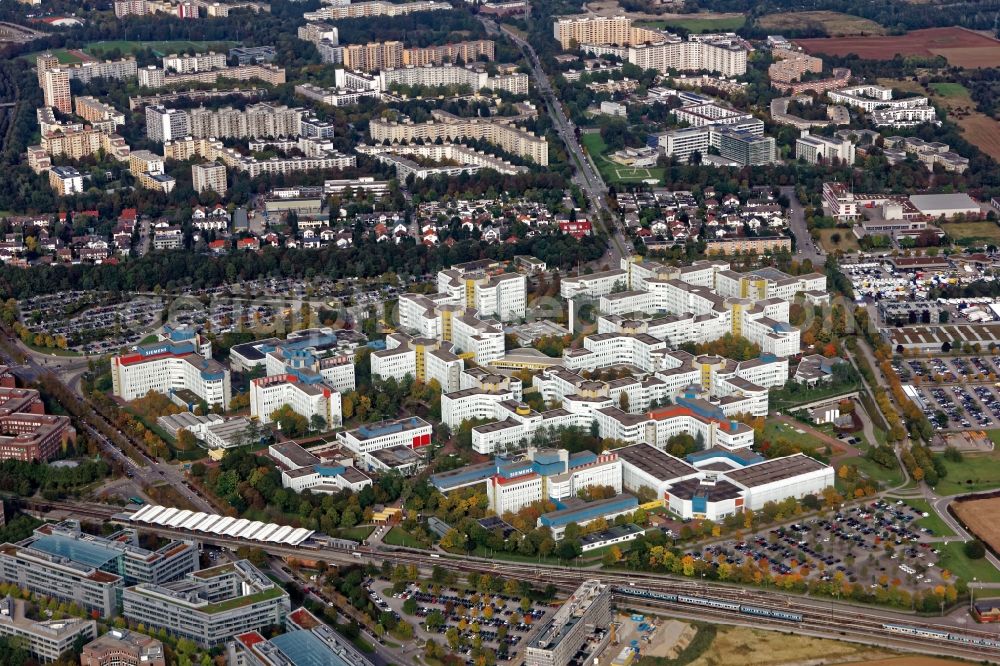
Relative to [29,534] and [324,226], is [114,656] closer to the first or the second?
[29,534]

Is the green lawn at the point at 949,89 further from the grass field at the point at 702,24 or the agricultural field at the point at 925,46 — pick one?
the grass field at the point at 702,24

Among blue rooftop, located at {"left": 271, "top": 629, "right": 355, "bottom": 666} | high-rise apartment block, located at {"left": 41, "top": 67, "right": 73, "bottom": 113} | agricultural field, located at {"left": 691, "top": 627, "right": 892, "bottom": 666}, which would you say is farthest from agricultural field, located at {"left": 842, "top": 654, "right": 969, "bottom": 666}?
high-rise apartment block, located at {"left": 41, "top": 67, "right": 73, "bottom": 113}

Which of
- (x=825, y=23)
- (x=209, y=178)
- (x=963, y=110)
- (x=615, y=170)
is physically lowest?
(x=615, y=170)

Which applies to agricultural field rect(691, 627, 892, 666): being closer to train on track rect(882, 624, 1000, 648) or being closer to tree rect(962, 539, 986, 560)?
train on track rect(882, 624, 1000, 648)

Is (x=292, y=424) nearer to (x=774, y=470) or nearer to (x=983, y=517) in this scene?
(x=774, y=470)

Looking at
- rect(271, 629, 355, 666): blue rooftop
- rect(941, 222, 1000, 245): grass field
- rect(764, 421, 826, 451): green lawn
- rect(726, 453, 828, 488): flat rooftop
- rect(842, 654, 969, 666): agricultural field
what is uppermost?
rect(941, 222, 1000, 245): grass field

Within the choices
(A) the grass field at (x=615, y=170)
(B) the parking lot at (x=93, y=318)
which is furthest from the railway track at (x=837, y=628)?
(A) the grass field at (x=615, y=170)

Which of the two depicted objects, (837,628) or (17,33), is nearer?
(837,628)

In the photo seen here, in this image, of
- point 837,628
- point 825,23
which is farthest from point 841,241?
point 825,23
